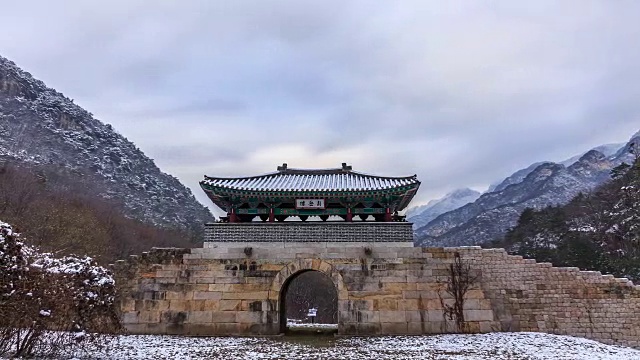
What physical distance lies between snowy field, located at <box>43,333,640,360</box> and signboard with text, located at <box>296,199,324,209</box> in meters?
4.75

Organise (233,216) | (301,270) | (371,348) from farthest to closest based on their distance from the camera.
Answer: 1. (233,216)
2. (301,270)
3. (371,348)

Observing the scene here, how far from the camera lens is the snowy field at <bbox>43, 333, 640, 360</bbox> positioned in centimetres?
1057

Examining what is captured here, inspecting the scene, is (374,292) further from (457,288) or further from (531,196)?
(531,196)

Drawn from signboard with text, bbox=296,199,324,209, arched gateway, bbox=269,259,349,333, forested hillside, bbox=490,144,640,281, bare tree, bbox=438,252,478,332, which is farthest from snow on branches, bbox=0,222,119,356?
forested hillside, bbox=490,144,640,281

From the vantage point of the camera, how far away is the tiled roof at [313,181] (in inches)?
659

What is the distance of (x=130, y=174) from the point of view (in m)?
70.6

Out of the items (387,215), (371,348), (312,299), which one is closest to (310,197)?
(387,215)

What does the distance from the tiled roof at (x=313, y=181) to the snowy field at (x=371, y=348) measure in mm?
5355

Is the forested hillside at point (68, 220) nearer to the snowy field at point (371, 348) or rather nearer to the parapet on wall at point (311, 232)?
the parapet on wall at point (311, 232)

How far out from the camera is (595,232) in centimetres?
3475

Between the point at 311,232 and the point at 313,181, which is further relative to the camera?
the point at 313,181

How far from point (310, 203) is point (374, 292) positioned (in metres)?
4.00

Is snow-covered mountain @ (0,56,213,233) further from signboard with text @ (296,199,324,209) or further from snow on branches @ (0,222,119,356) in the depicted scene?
snow on branches @ (0,222,119,356)

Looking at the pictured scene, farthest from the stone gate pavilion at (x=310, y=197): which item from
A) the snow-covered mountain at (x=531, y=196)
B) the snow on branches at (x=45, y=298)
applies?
the snow-covered mountain at (x=531, y=196)
